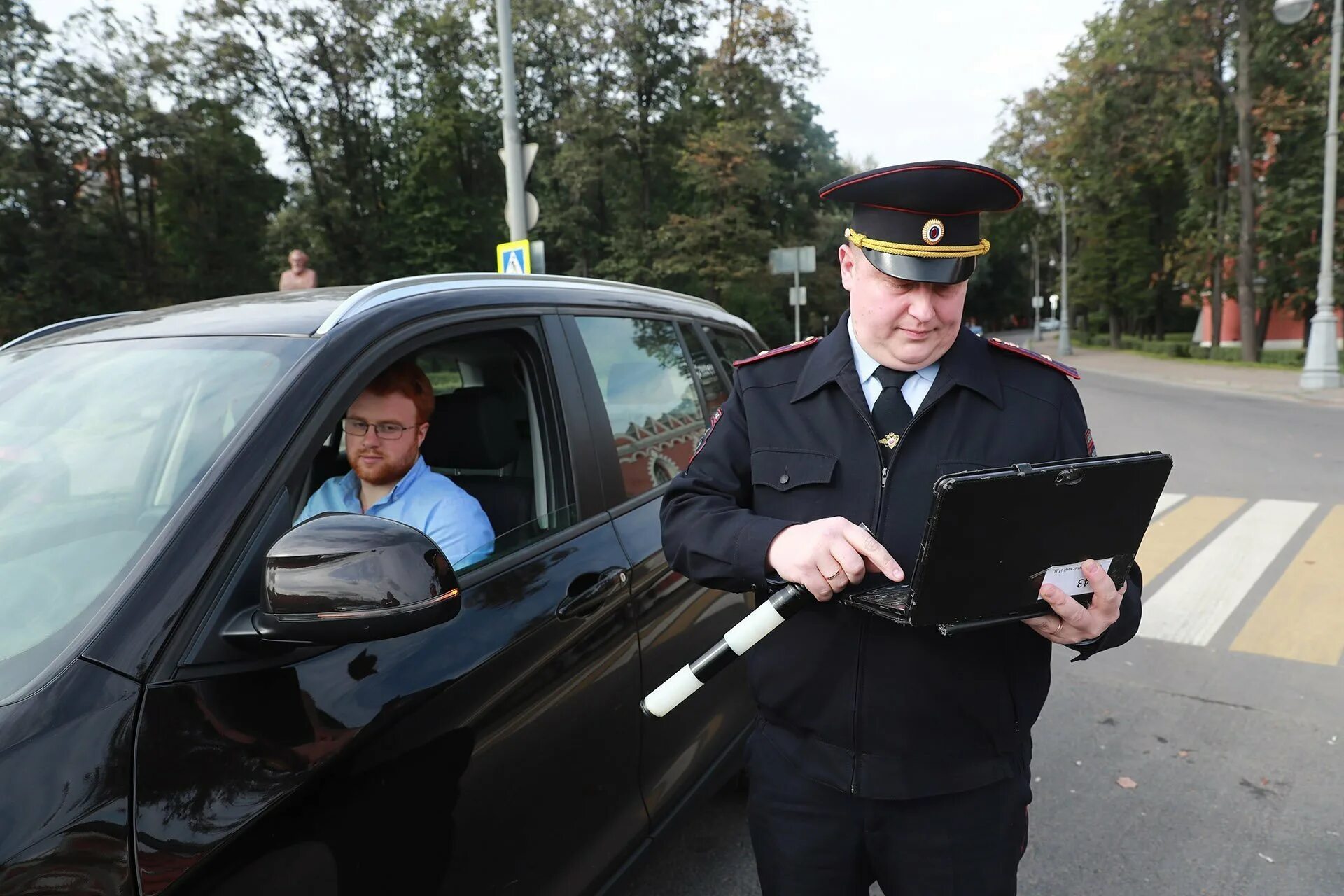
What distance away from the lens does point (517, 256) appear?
29.2 ft

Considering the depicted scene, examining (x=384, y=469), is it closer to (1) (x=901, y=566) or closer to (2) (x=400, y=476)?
(2) (x=400, y=476)

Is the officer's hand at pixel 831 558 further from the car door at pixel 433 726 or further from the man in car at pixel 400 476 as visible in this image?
the man in car at pixel 400 476

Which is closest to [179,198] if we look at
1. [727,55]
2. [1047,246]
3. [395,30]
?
[395,30]

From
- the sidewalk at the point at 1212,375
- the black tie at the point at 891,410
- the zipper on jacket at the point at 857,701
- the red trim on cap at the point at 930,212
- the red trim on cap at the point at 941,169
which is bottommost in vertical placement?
the sidewalk at the point at 1212,375

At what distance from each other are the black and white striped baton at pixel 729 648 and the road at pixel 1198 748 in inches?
40.0

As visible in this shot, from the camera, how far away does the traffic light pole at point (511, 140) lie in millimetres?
9211

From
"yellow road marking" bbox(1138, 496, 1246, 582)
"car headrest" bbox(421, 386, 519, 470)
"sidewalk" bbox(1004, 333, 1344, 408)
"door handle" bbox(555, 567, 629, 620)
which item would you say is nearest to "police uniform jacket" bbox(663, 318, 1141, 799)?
"door handle" bbox(555, 567, 629, 620)

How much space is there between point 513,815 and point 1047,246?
59951 millimetres

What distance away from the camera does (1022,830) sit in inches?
67.1

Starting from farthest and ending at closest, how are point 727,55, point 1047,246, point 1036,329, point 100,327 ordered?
point 1036,329, point 1047,246, point 727,55, point 100,327

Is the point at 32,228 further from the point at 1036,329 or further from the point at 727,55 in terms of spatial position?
the point at 1036,329

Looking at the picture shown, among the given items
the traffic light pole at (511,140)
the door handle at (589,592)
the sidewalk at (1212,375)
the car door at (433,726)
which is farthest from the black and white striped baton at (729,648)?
the sidewalk at (1212,375)

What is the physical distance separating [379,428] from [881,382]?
136cm

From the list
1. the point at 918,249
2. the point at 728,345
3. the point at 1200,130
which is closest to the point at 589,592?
the point at 918,249
